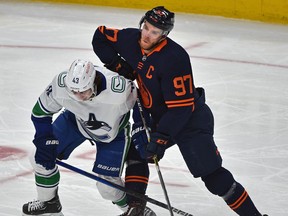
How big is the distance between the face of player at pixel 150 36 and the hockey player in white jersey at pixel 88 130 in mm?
190

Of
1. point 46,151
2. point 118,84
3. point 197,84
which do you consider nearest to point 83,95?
point 118,84

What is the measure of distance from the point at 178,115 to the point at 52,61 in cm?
351

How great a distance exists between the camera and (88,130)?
3.55 meters

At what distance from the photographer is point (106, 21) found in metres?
8.38

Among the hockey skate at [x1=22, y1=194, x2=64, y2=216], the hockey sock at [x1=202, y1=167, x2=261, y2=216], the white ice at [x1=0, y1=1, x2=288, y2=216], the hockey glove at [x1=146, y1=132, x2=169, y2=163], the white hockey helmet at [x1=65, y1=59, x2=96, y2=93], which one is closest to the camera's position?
the white hockey helmet at [x1=65, y1=59, x2=96, y2=93]

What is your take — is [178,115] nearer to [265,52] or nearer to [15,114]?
[15,114]

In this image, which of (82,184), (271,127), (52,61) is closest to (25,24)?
(52,61)

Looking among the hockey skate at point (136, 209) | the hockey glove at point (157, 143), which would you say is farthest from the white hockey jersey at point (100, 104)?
the hockey skate at point (136, 209)

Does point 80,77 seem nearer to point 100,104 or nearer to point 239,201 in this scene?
point 100,104

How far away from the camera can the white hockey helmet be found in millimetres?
3256

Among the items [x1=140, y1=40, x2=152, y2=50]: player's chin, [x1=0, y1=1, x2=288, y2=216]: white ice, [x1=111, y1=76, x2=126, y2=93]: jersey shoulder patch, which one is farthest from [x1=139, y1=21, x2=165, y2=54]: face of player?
[x1=0, y1=1, x2=288, y2=216]: white ice

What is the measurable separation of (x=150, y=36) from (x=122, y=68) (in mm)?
346

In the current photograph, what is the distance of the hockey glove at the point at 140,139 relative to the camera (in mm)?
3586

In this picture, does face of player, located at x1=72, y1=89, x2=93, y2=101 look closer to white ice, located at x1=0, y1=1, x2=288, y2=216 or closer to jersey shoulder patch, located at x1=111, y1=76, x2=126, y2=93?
jersey shoulder patch, located at x1=111, y1=76, x2=126, y2=93
